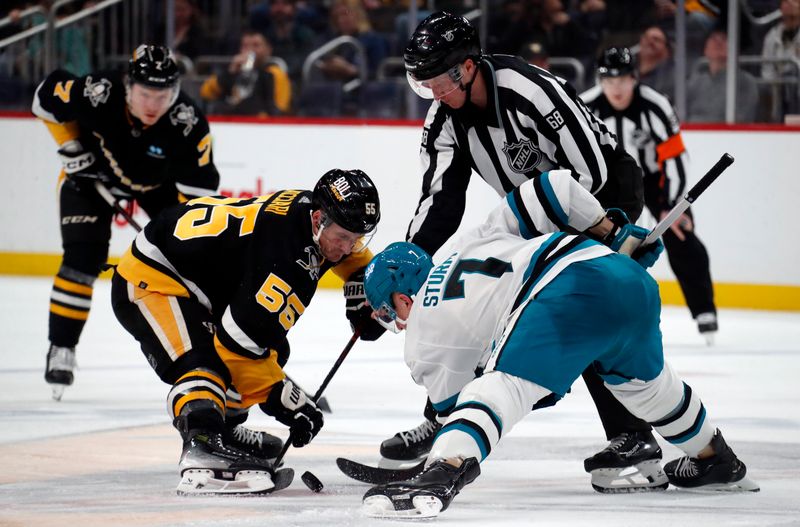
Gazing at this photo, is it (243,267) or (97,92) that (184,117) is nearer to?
(97,92)

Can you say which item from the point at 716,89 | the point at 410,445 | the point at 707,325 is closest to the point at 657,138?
the point at 707,325

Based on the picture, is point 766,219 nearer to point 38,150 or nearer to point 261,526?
point 38,150

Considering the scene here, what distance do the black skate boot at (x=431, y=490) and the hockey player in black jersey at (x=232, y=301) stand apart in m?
0.59

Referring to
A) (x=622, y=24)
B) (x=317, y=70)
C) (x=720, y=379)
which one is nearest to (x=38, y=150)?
(x=317, y=70)

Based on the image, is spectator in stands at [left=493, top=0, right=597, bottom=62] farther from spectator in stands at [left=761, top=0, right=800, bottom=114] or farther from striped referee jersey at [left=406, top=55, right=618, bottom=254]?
striped referee jersey at [left=406, top=55, right=618, bottom=254]

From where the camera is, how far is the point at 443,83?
143 inches

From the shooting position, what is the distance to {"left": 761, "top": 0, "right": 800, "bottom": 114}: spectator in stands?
24.4ft

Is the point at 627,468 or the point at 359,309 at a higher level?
the point at 359,309

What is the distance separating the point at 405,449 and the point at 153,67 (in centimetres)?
186

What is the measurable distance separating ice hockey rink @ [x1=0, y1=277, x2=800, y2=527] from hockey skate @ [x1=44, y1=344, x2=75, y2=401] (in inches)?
2.4

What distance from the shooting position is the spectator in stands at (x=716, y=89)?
299 inches

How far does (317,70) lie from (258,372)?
5.46 meters

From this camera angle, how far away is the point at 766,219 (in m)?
7.48

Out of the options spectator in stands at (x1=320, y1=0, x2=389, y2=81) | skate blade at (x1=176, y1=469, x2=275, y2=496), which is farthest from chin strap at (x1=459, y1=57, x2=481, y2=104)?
spectator in stands at (x1=320, y1=0, x2=389, y2=81)
